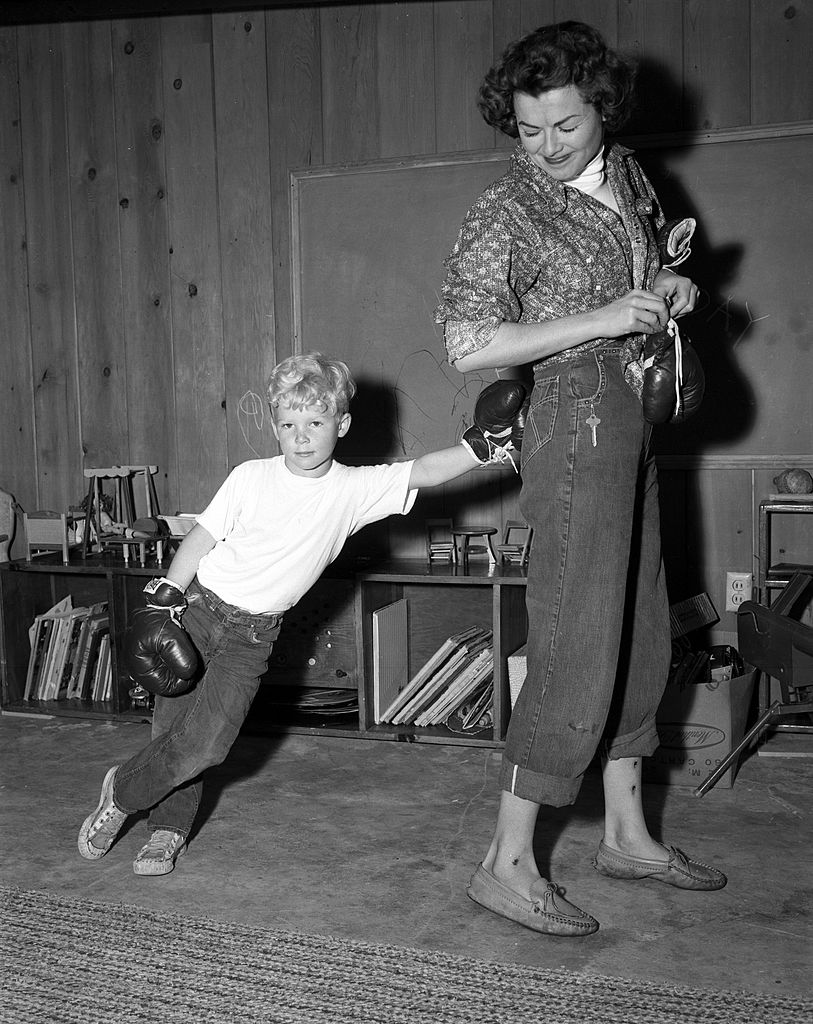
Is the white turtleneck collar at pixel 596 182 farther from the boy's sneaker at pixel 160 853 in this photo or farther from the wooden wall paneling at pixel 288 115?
the wooden wall paneling at pixel 288 115

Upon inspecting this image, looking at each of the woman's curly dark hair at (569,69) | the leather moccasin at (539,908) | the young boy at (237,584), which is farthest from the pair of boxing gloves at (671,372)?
the leather moccasin at (539,908)

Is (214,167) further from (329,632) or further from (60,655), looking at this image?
(60,655)

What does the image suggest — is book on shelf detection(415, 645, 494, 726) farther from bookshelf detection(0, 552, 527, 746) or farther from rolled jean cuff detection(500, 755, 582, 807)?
rolled jean cuff detection(500, 755, 582, 807)

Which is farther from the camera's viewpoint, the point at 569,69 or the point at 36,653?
the point at 36,653

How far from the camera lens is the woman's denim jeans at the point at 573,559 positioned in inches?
72.5

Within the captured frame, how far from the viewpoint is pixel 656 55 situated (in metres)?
3.26

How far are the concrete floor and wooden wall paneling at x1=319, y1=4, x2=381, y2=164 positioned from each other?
6.50ft

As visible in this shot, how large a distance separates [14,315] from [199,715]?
2.38 meters

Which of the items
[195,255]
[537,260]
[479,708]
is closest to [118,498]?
[195,255]

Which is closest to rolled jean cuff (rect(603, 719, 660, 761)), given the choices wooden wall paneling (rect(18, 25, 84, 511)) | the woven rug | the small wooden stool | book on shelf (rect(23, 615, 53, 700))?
the woven rug

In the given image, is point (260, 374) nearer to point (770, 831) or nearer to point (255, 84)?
point (255, 84)

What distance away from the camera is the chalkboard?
10.5 ft

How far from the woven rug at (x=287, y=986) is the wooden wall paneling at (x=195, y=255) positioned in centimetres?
207

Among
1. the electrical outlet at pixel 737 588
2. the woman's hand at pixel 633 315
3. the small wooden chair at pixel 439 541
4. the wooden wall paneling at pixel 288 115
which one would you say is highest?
the wooden wall paneling at pixel 288 115
